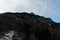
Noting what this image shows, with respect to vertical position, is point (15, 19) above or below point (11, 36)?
above

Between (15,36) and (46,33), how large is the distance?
1.54 meters

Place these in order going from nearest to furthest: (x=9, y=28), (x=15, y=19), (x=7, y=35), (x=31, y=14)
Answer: (x=7, y=35) < (x=9, y=28) < (x=15, y=19) < (x=31, y=14)

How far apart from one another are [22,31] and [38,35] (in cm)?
79

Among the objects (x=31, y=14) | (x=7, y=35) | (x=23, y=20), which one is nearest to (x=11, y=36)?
(x=7, y=35)

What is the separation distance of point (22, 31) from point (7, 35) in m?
0.80

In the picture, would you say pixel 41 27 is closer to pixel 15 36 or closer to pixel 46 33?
pixel 46 33

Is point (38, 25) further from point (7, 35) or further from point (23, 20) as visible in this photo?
point (7, 35)

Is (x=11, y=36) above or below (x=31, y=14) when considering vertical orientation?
below

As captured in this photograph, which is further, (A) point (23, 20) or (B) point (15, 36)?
(A) point (23, 20)

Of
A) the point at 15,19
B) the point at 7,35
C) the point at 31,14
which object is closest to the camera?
the point at 7,35

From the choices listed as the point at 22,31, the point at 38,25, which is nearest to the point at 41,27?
the point at 38,25

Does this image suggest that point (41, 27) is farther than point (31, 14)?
No

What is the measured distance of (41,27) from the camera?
10.2 meters

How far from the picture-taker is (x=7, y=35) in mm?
9352
